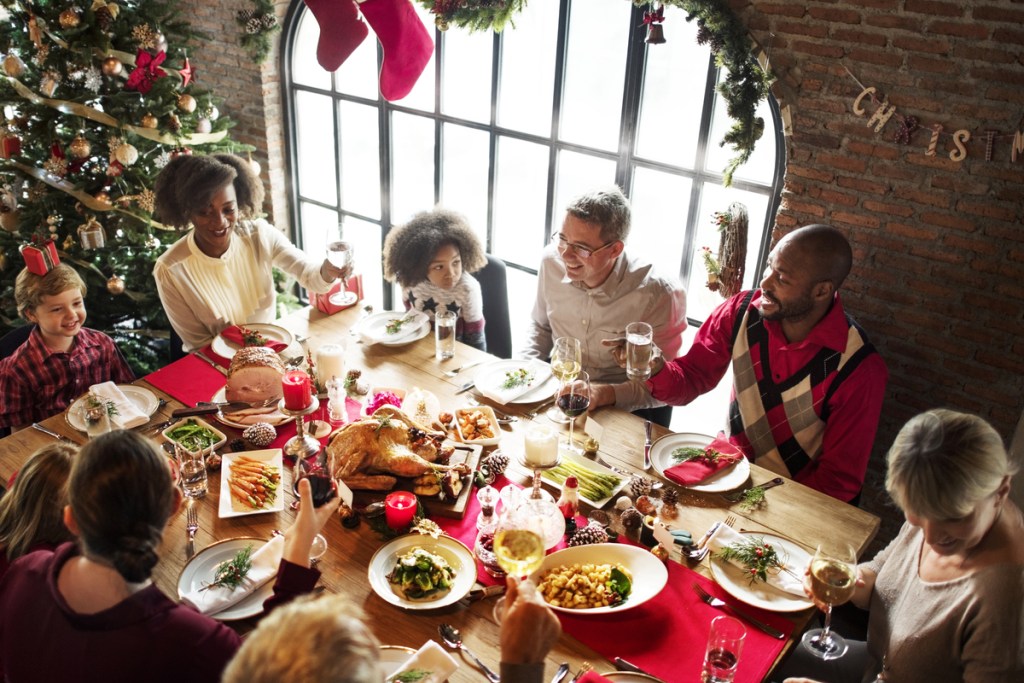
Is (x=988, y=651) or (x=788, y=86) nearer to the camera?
(x=988, y=651)

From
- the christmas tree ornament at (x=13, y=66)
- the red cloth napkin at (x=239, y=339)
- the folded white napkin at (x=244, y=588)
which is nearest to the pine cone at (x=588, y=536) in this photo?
the folded white napkin at (x=244, y=588)

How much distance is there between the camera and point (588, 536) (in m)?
2.12

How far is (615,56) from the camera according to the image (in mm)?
3895

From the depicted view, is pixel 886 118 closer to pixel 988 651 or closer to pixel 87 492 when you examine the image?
pixel 988 651

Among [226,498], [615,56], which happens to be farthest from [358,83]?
[226,498]

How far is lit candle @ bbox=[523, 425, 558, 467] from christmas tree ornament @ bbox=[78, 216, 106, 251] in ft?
9.68

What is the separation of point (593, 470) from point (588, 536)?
13.1 inches

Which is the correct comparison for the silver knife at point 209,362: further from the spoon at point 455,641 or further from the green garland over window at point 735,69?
the green garland over window at point 735,69

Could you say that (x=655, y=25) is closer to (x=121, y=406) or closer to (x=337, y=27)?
(x=337, y=27)

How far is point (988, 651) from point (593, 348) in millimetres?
1901

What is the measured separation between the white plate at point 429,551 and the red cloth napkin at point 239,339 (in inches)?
49.0

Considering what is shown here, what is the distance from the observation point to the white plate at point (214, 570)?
1907 millimetres

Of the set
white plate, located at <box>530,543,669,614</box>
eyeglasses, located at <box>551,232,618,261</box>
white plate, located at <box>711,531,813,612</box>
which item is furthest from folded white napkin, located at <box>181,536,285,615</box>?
eyeglasses, located at <box>551,232,618,261</box>

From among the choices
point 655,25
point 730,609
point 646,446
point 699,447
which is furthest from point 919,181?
point 730,609
